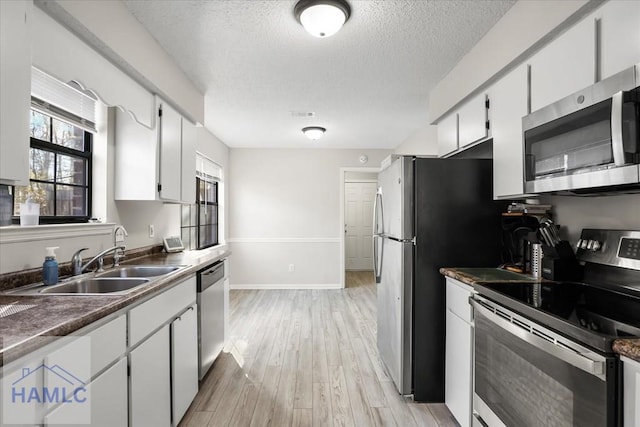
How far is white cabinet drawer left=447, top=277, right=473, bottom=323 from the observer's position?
1762 mm

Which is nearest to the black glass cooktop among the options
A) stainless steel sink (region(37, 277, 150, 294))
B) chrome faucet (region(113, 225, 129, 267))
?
stainless steel sink (region(37, 277, 150, 294))

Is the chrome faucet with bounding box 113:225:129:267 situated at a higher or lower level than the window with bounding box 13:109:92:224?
lower

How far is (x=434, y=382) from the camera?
7.12 ft

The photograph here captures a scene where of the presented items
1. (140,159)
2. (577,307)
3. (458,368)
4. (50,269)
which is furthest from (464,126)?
(50,269)

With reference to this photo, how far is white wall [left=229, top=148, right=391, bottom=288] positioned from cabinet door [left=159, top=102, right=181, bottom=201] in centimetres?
284

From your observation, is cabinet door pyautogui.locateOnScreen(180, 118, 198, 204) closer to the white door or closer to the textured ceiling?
the textured ceiling

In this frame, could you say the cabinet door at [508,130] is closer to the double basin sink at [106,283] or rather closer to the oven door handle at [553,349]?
the oven door handle at [553,349]

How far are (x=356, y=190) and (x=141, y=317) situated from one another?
629 cm

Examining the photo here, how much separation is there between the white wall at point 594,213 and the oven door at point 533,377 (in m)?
0.74

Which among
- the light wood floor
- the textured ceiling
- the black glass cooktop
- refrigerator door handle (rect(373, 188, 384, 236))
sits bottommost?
the light wood floor

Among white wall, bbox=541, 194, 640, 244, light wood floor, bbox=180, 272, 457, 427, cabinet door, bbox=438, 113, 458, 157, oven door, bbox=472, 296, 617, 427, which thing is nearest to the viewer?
oven door, bbox=472, 296, 617, 427

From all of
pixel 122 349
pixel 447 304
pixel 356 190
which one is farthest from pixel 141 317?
pixel 356 190

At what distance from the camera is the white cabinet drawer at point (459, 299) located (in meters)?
1.76

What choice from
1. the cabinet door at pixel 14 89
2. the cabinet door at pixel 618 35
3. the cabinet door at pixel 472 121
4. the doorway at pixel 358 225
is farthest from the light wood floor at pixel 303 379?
the doorway at pixel 358 225
